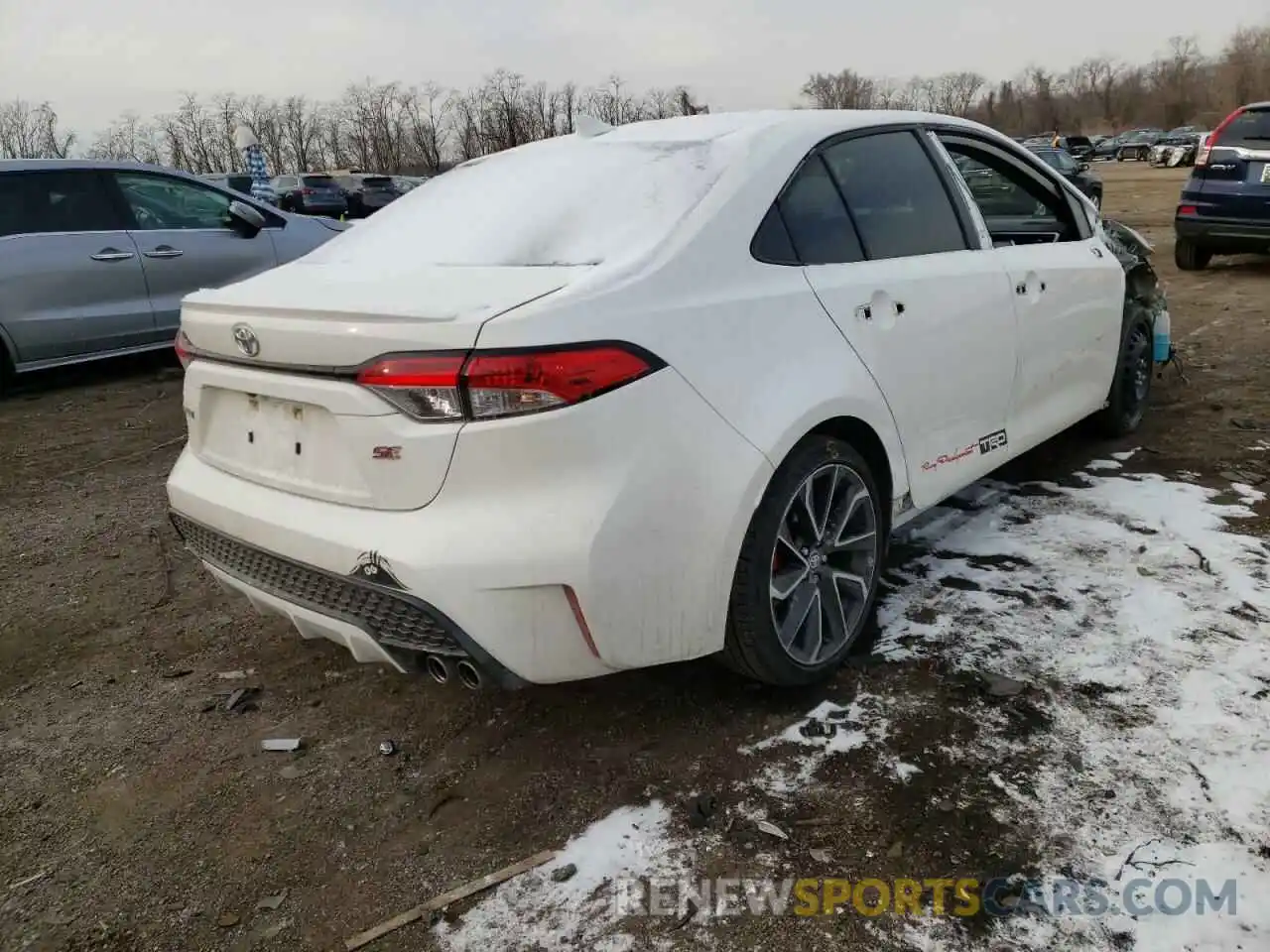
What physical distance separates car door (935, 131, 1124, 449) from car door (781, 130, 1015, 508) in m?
0.19

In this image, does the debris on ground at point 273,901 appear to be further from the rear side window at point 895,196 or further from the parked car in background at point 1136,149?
the parked car in background at point 1136,149

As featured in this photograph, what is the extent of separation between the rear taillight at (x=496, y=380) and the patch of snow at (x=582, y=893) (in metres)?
1.00

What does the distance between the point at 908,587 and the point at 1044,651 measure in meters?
0.56

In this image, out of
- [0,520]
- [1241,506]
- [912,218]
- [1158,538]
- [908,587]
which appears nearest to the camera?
[912,218]

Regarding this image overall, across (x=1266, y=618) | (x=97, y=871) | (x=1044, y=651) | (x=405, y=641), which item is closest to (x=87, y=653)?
(x=97, y=871)

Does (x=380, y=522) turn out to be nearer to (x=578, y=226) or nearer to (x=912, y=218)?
(x=578, y=226)

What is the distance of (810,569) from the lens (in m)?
2.62

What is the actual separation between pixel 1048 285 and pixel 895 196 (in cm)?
96

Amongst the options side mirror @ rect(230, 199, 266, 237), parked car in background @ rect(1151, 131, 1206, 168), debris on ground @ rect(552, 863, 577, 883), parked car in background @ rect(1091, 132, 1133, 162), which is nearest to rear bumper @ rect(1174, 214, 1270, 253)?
side mirror @ rect(230, 199, 266, 237)

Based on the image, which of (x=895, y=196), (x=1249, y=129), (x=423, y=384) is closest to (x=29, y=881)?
(x=423, y=384)

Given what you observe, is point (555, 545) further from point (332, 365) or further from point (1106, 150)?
point (1106, 150)

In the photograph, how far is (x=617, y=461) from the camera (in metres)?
2.05

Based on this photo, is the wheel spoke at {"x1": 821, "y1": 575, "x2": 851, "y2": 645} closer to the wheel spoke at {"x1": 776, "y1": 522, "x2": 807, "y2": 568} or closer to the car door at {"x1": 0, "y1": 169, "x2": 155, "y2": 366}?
the wheel spoke at {"x1": 776, "y1": 522, "x2": 807, "y2": 568}

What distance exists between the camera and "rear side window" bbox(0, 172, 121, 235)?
21.5 ft
